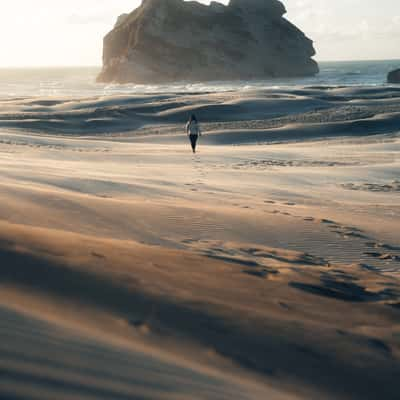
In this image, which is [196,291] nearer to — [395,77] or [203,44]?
[395,77]

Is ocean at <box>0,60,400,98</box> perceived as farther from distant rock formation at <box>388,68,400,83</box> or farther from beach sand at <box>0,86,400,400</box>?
beach sand at <box>0,86,400,400</box>

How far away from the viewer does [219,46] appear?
334 feet

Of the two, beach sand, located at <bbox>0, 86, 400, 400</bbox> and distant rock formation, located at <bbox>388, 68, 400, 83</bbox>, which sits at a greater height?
distant rock formation, located at <bbox>388, 68, 400, 83</bbox>

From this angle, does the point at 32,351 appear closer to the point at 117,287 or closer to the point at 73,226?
the point at 117,287

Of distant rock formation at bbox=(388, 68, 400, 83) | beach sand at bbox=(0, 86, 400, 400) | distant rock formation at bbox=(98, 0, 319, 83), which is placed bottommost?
beach sand at bbox=(0, 86, 400, 400)

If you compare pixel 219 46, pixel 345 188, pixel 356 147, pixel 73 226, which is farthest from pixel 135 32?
pixel 73 226

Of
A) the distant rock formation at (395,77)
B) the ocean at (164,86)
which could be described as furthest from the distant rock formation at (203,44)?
the distant rock formation at (395,77)

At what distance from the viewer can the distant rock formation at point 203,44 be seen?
95.9m

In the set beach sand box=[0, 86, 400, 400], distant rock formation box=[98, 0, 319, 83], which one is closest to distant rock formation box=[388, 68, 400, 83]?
distant rock formation box=[98, 0, 319, 83]

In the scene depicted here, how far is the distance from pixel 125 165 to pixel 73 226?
33.1ft

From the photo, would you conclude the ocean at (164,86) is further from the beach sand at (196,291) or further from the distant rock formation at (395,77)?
the beach sand at (196,291)

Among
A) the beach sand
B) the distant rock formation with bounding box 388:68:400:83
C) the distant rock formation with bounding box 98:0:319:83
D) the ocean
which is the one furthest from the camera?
the distant rock formation with bounding box 98:0:319:83

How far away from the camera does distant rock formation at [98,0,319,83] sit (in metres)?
95.9

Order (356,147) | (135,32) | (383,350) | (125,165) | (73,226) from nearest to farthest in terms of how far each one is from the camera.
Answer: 1. (383,350)
2. (73,226)
3. (125,165)
4. (356,147)
5. (135,32)
